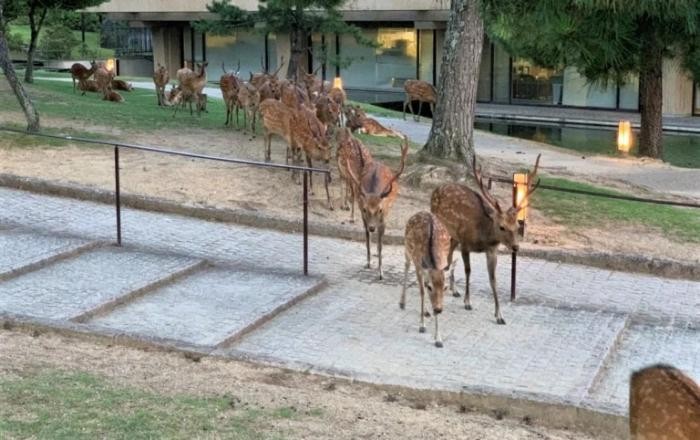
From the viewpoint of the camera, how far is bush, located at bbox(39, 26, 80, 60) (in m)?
43.9

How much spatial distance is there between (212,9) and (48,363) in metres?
22.4

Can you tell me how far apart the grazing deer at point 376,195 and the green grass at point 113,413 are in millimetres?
3436

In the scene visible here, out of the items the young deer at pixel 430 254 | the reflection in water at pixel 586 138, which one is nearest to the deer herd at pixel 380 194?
the young deer at pixel 430 254

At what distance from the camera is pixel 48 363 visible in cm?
684

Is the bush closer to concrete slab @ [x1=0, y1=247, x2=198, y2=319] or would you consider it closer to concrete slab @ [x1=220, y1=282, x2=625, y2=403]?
concrete slab @ [x1=0, y1=247, x2=198, y2=319]

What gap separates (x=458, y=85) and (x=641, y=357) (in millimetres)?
6717

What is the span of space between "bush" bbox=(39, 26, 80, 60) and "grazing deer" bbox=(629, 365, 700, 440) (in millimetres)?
42807

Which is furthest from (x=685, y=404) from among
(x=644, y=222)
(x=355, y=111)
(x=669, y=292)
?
(x=355, y=111)

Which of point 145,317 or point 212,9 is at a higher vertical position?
point 212,9

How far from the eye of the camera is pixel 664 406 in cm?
382

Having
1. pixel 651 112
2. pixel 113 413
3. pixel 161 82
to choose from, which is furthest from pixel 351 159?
pixel 161 82

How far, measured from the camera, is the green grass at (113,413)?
5.60 m

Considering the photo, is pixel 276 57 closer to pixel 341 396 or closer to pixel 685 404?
pixel 341 396

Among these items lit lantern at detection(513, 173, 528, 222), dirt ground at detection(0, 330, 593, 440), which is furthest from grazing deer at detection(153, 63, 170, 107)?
dirt ground at detection(0, 330, 593, 440)
